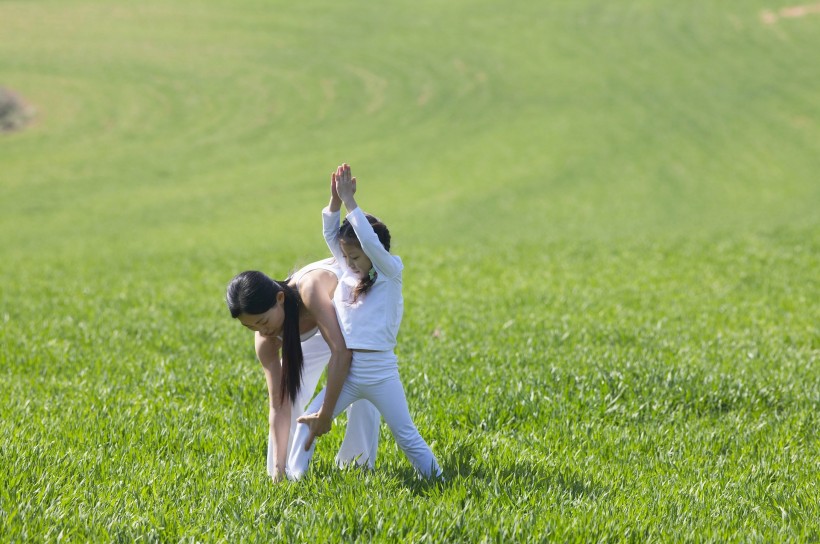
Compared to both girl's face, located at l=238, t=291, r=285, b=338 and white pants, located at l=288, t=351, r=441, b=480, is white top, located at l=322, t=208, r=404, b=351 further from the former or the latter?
girl's face, located at l=238, t=291, r=285, b=338

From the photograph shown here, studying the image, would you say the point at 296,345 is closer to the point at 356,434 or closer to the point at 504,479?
the point at 356,434

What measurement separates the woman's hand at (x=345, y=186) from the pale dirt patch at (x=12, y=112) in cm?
5082

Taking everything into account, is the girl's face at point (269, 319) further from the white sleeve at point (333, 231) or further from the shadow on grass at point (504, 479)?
the shadow on grass at point (504, 479)

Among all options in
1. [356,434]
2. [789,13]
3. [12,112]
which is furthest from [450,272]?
[789,13]

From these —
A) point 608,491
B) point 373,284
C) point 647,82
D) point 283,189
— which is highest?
point 373,284

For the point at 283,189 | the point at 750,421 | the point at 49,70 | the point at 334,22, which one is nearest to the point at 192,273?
the point at 750,421

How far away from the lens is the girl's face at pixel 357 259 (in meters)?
4.91

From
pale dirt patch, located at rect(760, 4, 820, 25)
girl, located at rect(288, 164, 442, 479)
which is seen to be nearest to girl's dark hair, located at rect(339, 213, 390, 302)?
girl, located at rect(288, 164, 442, 479)

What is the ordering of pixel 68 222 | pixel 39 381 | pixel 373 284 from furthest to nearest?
pixel 68 222 < pixel 39 381 < pixel 373 284

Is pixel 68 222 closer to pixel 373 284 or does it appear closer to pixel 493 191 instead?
pixel 493 191

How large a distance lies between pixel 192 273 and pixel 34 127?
3768 cm

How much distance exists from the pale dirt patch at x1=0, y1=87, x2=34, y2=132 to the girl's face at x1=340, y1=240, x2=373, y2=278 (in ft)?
167

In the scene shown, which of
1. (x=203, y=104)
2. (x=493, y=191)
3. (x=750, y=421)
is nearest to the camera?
(x=750, y=421)

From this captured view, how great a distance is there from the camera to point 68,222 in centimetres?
3472
